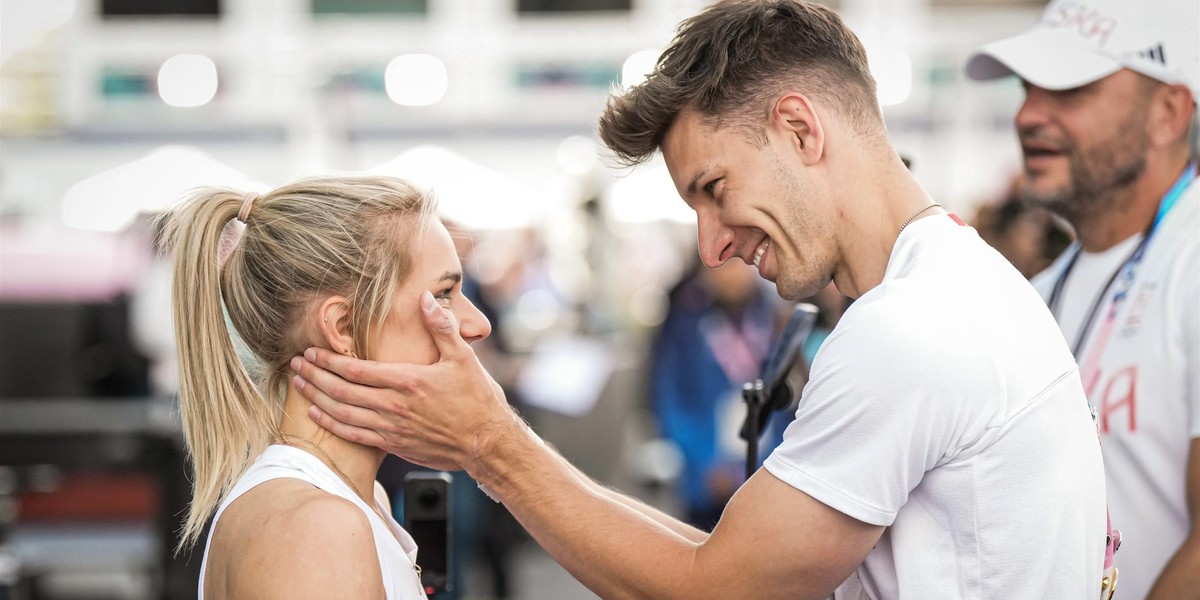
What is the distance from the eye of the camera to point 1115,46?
9.04 ft

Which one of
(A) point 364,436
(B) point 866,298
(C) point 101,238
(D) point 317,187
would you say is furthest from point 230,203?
(C) point 101,238

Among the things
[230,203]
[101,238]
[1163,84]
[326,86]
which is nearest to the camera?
[230,203]

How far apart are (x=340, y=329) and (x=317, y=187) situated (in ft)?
0.99

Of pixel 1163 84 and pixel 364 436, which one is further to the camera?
pixel 1163 84

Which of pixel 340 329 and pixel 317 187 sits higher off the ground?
pixel 317 187

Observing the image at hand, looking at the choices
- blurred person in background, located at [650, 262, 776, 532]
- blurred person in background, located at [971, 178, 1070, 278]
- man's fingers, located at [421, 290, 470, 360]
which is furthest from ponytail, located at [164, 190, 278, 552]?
blurred person in background, located at [650, 262, 776, 532]

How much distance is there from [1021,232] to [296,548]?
15.5ft

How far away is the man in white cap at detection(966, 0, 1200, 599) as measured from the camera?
2496 mm

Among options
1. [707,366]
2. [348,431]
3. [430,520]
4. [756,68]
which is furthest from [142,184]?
[756,68]

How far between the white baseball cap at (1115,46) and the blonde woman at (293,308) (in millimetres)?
1605

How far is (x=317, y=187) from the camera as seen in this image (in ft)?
7.49

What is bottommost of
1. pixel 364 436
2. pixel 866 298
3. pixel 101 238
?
pixel 101 238

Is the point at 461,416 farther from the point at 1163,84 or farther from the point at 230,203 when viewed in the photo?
the point at 1163,84

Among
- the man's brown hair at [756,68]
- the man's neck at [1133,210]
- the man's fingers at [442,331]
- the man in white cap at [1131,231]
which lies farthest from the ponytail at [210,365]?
the man's neck at [1133,210]
